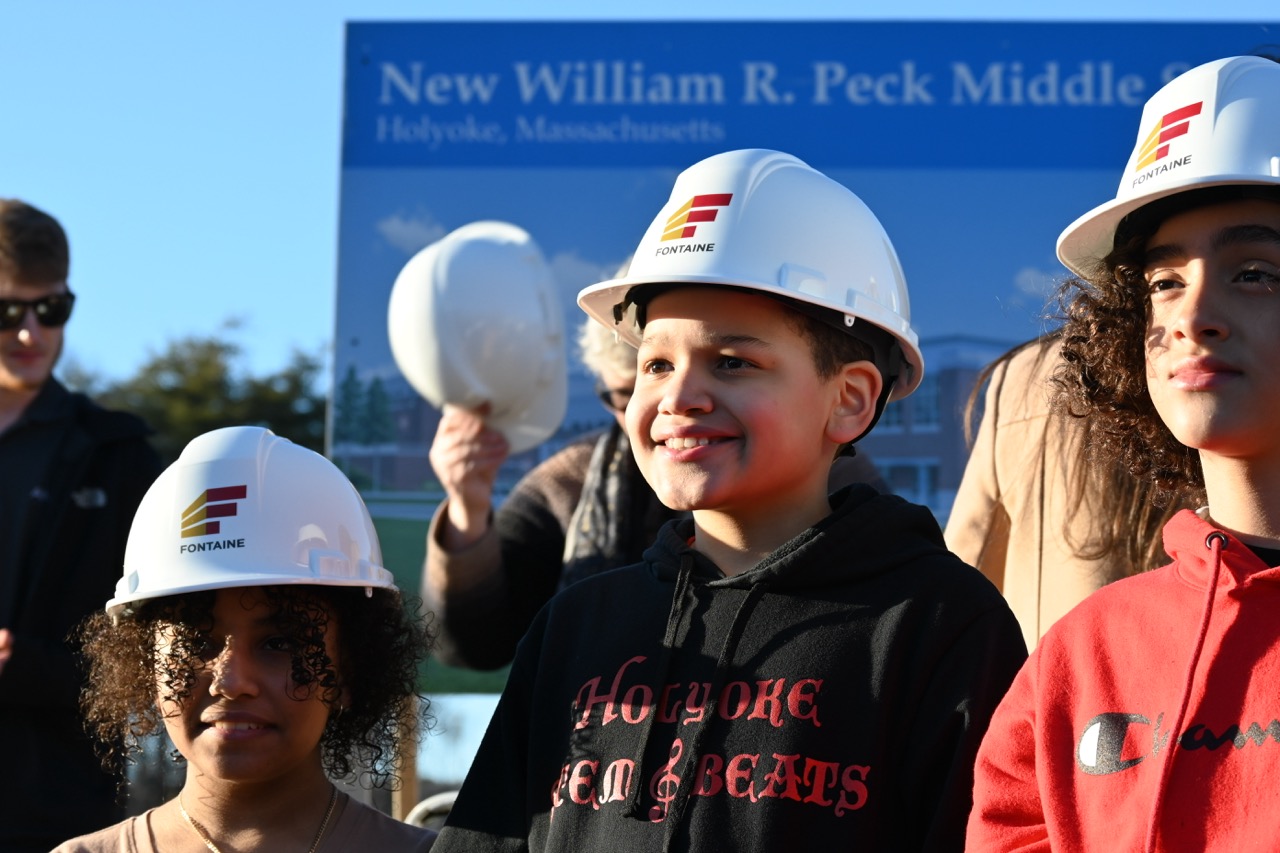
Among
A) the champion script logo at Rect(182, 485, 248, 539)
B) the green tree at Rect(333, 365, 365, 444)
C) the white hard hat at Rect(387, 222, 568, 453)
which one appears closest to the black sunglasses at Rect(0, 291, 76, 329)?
the white hard hat at Rect(387, 222, 568, 453)

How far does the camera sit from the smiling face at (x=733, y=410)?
2.69m

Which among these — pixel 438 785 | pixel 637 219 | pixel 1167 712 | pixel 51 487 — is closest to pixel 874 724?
pixel 1167 712

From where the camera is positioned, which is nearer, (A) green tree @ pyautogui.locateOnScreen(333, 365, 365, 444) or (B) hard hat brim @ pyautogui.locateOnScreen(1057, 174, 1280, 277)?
(B) hard hat brim @ pyautogui.locateOnScreen(1057, 174, 1280, 277)

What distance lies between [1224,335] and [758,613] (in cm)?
86

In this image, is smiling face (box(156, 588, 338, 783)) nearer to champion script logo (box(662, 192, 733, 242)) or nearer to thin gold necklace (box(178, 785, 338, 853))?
thin gold necklace (box(178, 785, 338, 853))

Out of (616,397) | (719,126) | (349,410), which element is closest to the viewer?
(616,397)

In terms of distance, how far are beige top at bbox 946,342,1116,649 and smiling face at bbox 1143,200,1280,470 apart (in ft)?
3.27

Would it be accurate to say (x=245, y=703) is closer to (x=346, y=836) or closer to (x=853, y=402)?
(x=346, y=836)

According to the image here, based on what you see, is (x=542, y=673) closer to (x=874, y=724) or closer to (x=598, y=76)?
(x=874, y=724)

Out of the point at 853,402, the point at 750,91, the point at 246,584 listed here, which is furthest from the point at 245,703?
the point at 750,91

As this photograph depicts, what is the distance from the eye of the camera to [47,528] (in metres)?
4.29

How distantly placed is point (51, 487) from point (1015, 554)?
101 inches

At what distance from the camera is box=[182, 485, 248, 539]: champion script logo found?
3199mm

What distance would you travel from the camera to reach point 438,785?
7.39m
